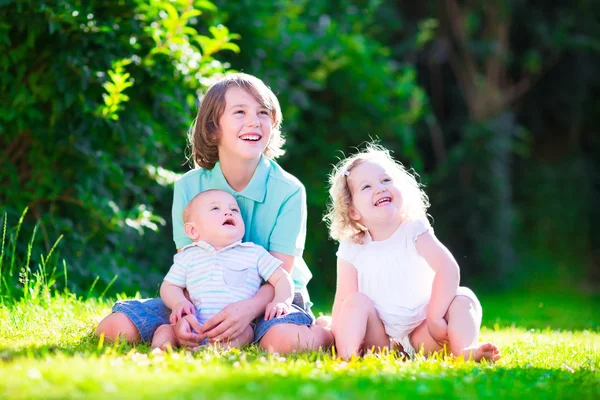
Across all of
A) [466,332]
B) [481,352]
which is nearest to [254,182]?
[466,332]

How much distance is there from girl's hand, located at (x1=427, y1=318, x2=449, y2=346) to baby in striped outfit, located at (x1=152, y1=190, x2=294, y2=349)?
0.67 m

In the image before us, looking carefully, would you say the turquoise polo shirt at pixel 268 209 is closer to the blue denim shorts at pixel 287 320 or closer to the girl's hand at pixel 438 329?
the blue denim shorts at pixel 287 320

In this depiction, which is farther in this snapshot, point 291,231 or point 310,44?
point 310,44

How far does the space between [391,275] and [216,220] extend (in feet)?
2.86

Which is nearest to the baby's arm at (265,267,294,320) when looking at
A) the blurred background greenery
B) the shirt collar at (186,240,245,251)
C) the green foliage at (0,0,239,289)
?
the shirt collar at (186,240,245,251)

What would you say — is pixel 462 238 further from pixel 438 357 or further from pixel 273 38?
pixel 438 357

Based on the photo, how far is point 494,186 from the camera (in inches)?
421

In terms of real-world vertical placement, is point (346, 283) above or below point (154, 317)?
above

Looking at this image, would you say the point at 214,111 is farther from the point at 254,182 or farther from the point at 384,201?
the point at 384,201

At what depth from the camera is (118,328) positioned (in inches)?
146

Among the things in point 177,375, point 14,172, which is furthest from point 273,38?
point 177,375

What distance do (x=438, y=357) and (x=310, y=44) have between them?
512cm

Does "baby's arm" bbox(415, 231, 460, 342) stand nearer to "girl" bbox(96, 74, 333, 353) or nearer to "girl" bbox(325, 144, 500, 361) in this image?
"girl" bbox(325, 144, 500, 361)

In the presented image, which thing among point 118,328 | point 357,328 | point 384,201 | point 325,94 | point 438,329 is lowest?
point 118,328
